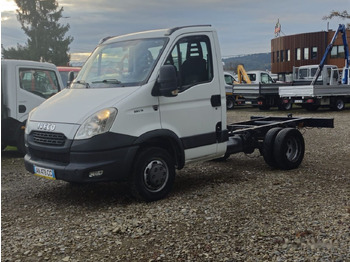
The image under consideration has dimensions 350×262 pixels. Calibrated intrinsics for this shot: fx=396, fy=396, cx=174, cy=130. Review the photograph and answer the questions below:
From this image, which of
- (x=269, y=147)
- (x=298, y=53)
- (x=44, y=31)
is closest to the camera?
(x=269, y=147)

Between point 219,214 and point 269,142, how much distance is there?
2.70 metres

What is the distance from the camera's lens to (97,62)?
6219 millimetres

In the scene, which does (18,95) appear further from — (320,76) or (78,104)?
(320,76)

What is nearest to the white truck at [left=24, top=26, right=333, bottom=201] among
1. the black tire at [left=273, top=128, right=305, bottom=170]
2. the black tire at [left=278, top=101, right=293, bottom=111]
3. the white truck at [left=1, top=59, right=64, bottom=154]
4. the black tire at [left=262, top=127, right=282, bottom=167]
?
the black tire at [left=262, top=127, right=282, bottom=167]

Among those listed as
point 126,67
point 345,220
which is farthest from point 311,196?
point 126,67

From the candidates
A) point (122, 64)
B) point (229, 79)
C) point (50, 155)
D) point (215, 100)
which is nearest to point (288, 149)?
point (215, 100)

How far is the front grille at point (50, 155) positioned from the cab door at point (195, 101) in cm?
140

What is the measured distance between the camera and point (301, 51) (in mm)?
53594

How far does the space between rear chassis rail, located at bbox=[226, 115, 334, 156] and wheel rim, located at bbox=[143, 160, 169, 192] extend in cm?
158

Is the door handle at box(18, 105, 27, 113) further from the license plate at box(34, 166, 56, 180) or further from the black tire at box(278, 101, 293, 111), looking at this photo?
the black tire at box(278, 101, 293, 111)

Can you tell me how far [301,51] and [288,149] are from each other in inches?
1955

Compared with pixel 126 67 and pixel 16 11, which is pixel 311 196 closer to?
pixel 126 67

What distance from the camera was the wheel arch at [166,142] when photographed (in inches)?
211

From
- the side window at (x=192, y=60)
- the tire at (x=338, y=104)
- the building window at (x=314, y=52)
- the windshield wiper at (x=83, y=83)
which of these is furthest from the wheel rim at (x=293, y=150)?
the building window at (x=314, y=52)
